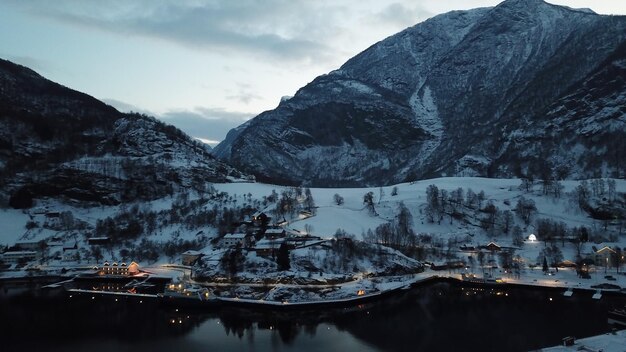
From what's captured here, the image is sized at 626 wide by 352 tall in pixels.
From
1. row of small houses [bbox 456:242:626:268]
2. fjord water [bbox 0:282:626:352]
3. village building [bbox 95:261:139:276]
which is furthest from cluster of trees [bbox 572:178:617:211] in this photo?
village building [bbox 95:261:139:276]

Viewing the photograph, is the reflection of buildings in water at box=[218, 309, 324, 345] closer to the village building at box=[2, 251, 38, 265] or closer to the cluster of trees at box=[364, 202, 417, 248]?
the cluster of trees at box=[364, 202, 417, 248]

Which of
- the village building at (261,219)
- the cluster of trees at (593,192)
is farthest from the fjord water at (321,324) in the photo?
the cluster of trees at (593,192)

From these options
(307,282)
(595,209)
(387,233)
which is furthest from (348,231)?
(595,209)

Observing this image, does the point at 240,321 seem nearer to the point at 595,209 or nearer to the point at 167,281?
the point at 167,281

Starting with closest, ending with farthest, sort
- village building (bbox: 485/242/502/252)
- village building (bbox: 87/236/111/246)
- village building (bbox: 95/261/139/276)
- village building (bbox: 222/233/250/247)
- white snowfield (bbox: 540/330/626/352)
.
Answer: white snowfield (bbox: 540/330/626/352) → village building (bbox: 95/261/139/276) → village building (bbox: 222/233/250/247) → village building (bbox: 485/242/502/252) → village building (bbox: 87/236/111/246)

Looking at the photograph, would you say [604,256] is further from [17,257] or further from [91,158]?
[91,158]

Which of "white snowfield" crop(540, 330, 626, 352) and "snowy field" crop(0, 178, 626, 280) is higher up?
"snowy field" crop(0, 178, 626, 280)
